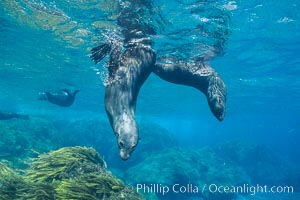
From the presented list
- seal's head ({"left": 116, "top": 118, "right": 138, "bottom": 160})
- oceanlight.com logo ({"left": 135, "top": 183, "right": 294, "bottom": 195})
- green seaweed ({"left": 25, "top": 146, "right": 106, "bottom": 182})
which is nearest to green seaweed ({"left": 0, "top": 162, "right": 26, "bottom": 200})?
green seaweed ({"left": 25, "top": 146, "right": 106, "bottom": 182})

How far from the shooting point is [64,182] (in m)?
5.73

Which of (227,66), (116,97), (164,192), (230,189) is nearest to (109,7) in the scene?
(116,97)

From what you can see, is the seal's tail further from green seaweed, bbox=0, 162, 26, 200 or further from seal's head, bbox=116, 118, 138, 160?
green seaweed, bbox=0, 162, 26, 200

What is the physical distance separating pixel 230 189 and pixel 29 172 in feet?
61.0

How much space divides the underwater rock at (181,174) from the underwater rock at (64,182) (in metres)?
12.3

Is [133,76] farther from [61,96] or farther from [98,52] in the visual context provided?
[61,96]

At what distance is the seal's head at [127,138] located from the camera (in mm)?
5465

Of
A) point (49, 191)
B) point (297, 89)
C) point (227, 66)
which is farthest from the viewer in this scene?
point (297, 89)

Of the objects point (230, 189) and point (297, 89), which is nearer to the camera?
point (230, 189)

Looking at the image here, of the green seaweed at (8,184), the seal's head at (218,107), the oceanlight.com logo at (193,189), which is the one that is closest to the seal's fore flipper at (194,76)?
the seal's head at (218,107)

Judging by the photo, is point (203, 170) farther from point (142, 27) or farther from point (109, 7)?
point (109, 7)

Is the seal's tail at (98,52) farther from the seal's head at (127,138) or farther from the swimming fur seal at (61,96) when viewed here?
the swimming fur seal at (61,96)

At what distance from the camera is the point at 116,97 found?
6.51m

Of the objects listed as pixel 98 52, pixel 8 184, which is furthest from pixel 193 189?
Answer: pixel 8 184
